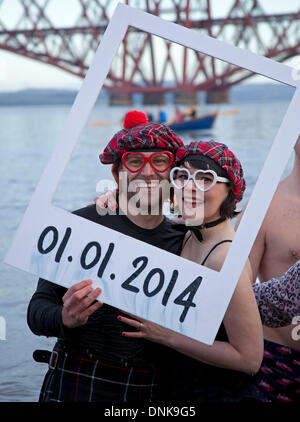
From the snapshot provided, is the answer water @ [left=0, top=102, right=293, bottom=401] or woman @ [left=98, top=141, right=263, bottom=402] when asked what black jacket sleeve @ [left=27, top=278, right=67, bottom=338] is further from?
water @ [left=0, top=102, right=293, bottom=401]

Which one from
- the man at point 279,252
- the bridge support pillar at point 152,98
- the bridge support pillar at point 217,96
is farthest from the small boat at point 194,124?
Result: the bridge support pillar at point 217,96

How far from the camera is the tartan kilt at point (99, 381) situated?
5.89 ft

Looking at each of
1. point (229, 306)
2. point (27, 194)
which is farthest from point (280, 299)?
point (27, 194)

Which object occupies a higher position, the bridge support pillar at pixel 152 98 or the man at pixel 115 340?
the bridge support pillar at pixel 152 98

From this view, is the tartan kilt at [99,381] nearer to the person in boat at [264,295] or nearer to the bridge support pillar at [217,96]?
the person in boat at [264,295]

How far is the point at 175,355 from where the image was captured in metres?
1.83

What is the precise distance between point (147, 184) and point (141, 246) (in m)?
0.17

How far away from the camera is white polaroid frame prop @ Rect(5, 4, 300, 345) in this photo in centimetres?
164

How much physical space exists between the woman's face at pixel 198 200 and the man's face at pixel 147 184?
0.09 metres

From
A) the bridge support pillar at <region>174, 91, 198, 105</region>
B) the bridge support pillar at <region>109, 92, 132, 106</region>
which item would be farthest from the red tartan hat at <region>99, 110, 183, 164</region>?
the bridge support pillar at <region>109, 92, 132, 106</region>

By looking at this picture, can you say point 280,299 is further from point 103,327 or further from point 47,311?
point 47,311

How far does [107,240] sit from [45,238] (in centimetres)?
16

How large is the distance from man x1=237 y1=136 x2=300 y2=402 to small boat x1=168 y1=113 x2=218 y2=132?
70.2 ft

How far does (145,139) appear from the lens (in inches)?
70.5
